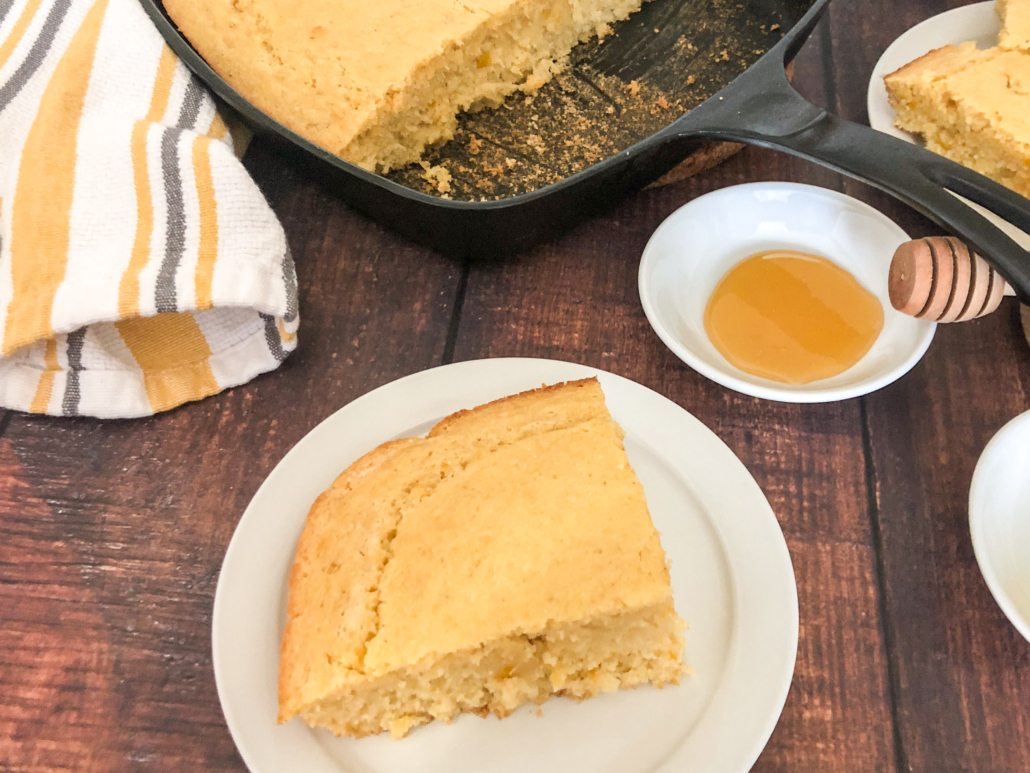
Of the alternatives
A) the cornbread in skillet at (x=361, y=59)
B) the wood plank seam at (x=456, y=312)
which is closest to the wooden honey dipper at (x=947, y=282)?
the wood plank seam at (x=456, y=312)

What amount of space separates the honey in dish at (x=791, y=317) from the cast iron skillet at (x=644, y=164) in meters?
0.26

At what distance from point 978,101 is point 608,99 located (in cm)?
74

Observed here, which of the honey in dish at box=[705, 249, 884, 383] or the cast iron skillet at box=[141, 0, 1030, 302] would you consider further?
the honey in dish at box=[705, 249, 884, 383]

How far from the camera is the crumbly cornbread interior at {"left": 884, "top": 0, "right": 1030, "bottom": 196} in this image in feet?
4.43

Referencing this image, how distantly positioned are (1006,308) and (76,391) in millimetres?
1772

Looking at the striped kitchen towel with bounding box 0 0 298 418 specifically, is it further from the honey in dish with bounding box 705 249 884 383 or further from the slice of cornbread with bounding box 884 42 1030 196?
the slice of cornbread with bounding box 884 42 1030 196

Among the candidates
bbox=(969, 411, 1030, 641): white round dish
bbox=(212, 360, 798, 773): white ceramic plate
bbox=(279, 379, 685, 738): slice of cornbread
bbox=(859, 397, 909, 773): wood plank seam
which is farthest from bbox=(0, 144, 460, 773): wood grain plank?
bbox=(969, 411, 1030, 641): white round dish

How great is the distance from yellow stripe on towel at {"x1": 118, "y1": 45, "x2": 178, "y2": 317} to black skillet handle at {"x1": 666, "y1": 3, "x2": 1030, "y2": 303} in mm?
918

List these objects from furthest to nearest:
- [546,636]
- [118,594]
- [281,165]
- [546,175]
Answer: [281,165] → [546,175] → [118,594] → [546,636]

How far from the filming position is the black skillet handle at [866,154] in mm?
1052

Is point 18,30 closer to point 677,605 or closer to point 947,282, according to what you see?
point 677,605

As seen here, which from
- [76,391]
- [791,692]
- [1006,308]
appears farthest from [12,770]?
[1006,308]

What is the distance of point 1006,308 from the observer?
1.38m

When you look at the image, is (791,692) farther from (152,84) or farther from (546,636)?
(152,84)
